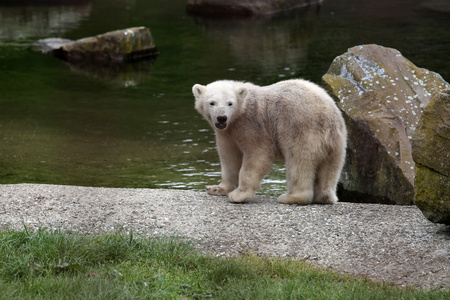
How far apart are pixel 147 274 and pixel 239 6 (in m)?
22.6

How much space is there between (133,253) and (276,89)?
2.62 metres

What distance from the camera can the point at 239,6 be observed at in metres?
26.1

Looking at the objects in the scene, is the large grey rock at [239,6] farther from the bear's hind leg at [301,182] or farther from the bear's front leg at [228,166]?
the bear's hind leg at [301,182]

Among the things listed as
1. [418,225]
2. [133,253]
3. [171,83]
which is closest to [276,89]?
[418,225]

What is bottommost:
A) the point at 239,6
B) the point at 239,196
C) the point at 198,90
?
the point at 239,6

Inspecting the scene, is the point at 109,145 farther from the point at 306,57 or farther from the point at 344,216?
the point at 306,57

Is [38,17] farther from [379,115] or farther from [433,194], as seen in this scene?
[433,194]

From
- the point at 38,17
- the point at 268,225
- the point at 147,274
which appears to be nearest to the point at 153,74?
the point at 38,17

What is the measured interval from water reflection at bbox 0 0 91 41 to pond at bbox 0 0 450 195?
0.14ft

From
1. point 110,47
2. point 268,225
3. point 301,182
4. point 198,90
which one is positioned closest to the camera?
point 268,225

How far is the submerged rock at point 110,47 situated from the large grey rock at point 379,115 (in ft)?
35.4

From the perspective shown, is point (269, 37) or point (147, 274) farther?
point (269, 37)

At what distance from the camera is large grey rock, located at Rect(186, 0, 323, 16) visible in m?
26.1

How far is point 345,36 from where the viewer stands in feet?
67.0
